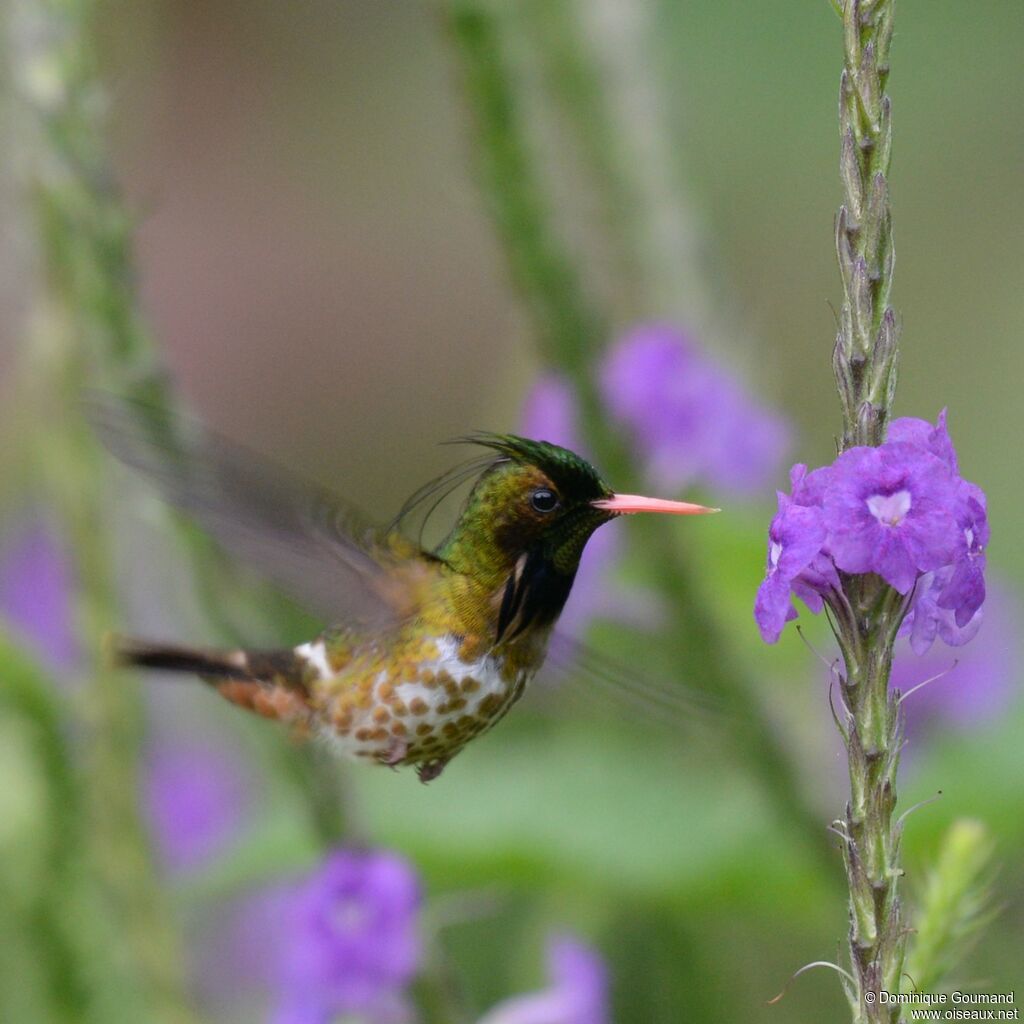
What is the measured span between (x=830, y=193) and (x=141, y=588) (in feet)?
11.1

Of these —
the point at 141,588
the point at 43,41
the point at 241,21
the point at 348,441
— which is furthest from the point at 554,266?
the point at 241,21

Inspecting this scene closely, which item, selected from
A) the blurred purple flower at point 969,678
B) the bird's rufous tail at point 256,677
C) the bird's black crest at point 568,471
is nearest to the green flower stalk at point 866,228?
the bird's black crest at point 568,471

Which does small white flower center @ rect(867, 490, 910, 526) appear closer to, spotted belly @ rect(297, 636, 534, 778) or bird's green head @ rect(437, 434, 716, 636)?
bird's green head @ rect(437, 434, 716, 636)

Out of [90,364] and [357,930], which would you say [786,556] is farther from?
[90,364]

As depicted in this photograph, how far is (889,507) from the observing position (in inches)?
36.3

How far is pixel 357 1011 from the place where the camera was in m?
1.62

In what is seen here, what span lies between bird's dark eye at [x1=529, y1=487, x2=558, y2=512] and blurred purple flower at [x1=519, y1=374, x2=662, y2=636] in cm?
81

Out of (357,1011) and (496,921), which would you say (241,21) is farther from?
(357,1011)

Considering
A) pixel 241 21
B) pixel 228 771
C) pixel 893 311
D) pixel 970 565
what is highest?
pixel 241 21

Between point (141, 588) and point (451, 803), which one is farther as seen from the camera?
point (141, 588)

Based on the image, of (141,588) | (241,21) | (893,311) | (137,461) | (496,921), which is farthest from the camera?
(241,21)

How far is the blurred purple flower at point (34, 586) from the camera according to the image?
3350mm

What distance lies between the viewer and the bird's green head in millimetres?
1286

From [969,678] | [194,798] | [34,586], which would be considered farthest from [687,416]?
[34,586]
